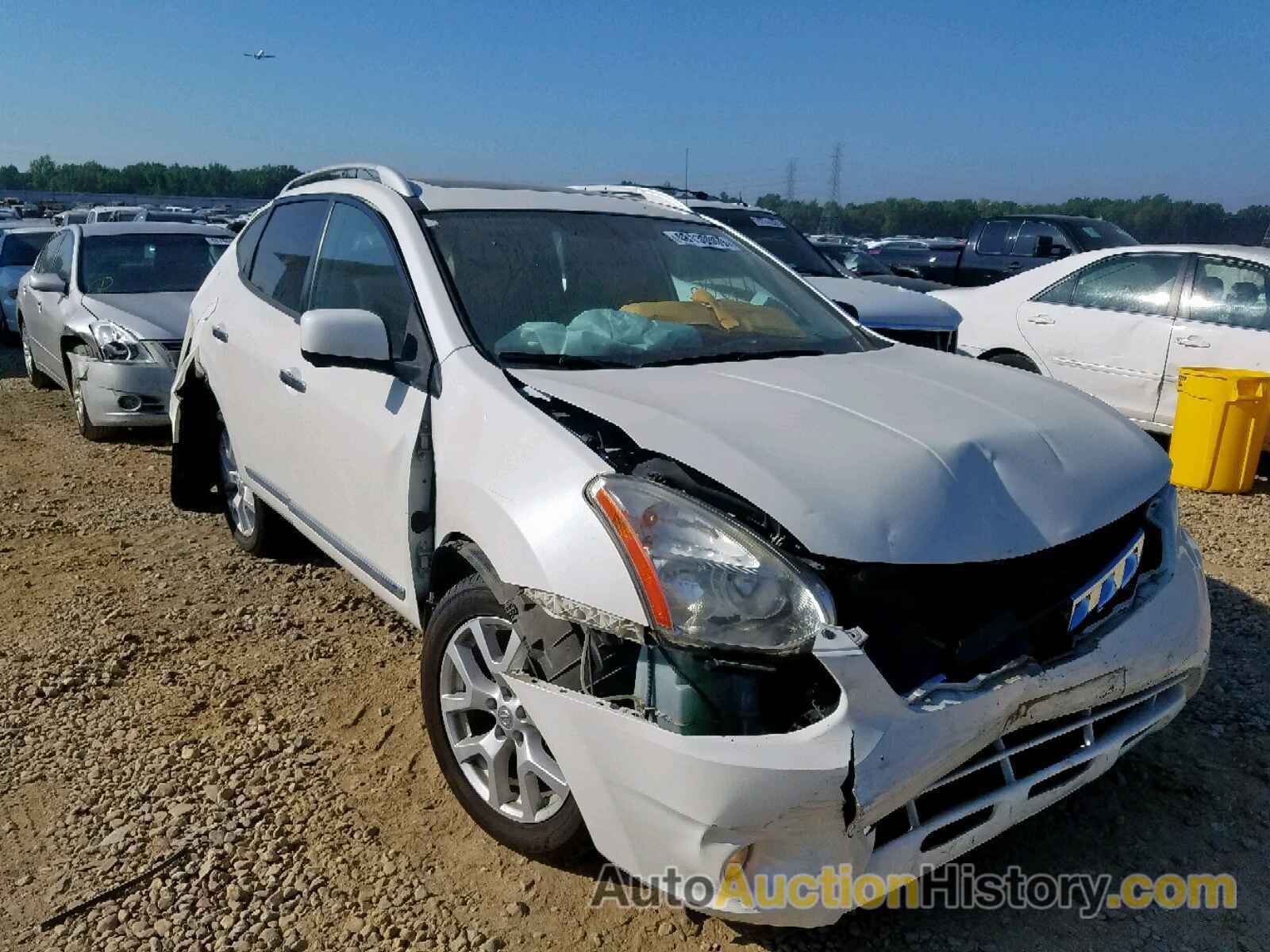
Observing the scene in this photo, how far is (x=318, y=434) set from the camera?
11.2ft

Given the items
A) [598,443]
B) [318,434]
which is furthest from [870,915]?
[318,434]

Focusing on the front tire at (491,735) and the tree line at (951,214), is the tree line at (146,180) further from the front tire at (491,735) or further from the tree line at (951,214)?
the front tire at (491,735)

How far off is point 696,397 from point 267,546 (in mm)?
2845

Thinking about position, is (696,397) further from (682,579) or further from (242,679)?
(242,679)

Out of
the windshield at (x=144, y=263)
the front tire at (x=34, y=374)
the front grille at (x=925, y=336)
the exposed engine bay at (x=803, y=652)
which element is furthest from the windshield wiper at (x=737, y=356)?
the front tire at (x=34, y=374)

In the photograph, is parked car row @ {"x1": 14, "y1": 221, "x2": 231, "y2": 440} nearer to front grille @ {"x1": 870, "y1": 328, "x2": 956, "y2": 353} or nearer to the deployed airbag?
the deployed airbag

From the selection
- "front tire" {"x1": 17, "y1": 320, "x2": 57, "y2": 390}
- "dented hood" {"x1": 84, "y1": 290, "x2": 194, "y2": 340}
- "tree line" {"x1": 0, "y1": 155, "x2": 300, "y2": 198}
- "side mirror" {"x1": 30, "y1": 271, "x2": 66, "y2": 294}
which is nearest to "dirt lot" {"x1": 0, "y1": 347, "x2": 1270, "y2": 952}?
"dented hood" {"x1": 84, "y1": 290, "x2": 194, "y2": 340}

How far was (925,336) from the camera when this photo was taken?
7.17 meters

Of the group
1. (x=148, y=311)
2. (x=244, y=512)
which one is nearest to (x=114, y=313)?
(x=148, y=311)

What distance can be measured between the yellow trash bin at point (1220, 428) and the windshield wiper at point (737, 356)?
399 cm

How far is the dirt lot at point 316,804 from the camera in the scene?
2.40m

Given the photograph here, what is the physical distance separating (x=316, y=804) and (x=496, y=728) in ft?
2.36

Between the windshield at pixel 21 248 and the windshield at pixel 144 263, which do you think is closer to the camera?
the windshield at pixel 144 263

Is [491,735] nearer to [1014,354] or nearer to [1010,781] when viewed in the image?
[1010,781]
